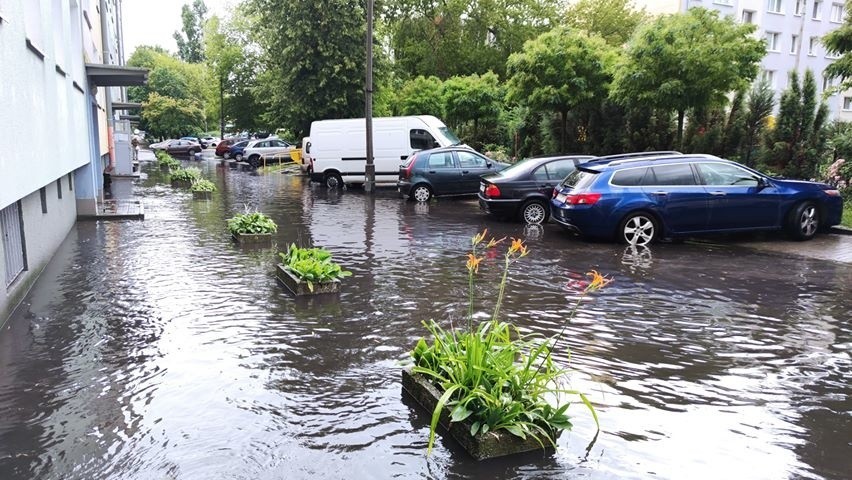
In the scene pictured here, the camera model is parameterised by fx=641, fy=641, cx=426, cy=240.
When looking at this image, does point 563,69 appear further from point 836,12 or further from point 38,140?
point 836,12

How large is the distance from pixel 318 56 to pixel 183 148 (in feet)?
95.4

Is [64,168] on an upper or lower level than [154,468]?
upper

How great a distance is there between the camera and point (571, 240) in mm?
12078

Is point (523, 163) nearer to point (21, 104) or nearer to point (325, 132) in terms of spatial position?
point (21, 104)

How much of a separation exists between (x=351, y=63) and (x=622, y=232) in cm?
2096

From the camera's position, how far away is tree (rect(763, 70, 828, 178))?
54.0 ft

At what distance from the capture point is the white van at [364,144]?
883 inches

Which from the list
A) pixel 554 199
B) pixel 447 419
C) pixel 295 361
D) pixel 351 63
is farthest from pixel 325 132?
pixel 447 419

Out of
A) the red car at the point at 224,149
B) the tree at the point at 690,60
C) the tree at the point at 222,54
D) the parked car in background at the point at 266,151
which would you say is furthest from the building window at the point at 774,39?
the red car at the point at 224,149

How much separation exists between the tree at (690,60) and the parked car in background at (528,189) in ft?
12.2

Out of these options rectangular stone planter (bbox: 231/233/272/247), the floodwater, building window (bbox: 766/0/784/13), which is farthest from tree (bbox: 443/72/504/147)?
building window (bbox: 766/0/784/13)

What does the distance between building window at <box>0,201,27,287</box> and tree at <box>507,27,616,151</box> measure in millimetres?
14951

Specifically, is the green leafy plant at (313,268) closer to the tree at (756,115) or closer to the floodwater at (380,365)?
the floodwater at (380,365)

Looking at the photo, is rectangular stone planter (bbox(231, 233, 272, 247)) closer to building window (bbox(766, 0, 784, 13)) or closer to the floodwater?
the floodwater
